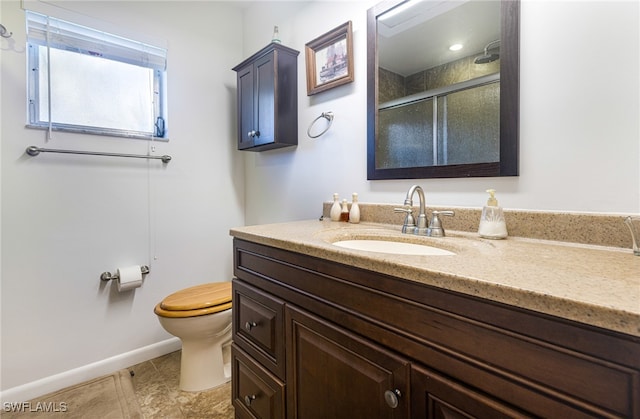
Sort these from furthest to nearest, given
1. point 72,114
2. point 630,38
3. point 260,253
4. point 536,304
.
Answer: point 72,114 → point 260,253 → point 630,38 → point 536,304

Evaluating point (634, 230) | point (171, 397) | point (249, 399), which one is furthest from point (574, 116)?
point (171, 397)

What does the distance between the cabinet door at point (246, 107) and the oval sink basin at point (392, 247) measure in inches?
41.1

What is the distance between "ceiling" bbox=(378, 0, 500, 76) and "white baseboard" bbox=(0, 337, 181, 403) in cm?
209

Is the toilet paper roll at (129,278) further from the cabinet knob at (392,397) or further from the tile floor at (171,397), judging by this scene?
the cabinet knob at (392,397)

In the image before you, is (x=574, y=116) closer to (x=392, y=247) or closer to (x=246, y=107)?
(x=392, y=247)

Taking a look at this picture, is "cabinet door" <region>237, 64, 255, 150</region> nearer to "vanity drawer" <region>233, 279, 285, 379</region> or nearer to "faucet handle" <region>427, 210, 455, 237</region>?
"vanity drawer" <region>233, 279, 285, 379</region>

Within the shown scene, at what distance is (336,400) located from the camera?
80 cm

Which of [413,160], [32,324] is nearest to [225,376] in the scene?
[32,324]

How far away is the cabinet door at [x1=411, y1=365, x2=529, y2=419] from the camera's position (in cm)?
51

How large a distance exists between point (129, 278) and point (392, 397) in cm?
163

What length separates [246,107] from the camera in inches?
74.1

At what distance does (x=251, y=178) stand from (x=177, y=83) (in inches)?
30.6

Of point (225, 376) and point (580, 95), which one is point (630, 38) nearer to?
point (580, 95)

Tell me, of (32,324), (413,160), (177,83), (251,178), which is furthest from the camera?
(251,178)
